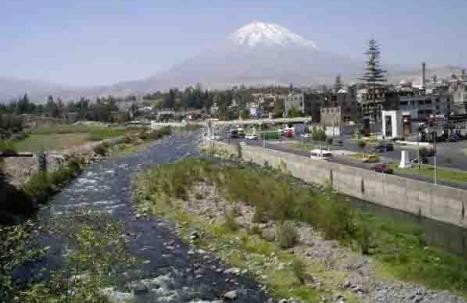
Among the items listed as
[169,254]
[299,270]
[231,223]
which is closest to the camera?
[299,270]

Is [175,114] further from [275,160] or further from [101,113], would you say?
[275,160]

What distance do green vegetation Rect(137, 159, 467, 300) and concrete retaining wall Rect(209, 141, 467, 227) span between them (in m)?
1.93

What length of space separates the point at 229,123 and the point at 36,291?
10939cm

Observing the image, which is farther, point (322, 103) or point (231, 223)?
point (322, 103)

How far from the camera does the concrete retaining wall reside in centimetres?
2887

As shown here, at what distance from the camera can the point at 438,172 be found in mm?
37469

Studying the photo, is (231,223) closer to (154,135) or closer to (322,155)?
(322,155)

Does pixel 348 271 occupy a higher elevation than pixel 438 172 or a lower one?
lower

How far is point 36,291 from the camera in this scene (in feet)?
27.5

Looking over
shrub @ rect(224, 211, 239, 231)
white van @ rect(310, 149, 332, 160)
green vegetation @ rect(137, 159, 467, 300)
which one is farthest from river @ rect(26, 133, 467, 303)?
white van @ rect(310, 149, 332, 160)

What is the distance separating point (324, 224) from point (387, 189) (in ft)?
33.9

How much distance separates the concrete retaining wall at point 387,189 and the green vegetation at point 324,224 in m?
1.93

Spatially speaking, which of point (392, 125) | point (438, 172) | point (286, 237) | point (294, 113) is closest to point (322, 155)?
point (438, 172)

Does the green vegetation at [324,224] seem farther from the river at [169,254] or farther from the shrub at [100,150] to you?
the shrub at [100,150]
